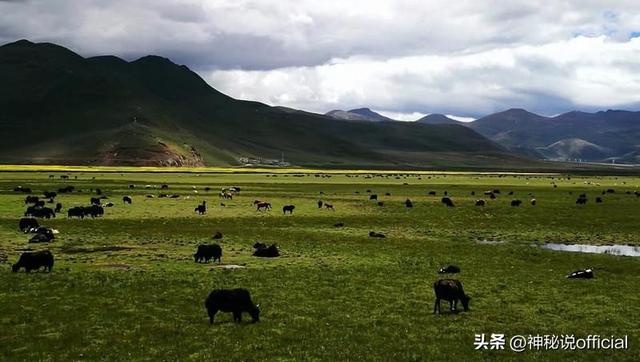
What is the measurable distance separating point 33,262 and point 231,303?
1202 centimetres

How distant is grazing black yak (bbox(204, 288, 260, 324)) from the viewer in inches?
736

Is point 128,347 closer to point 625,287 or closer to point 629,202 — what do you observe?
point 625,287

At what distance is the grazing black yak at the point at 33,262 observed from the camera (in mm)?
25734

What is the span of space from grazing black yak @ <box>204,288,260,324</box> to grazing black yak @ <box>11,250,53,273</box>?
11.1m

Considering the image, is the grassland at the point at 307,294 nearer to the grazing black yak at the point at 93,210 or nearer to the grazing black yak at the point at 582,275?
the grazing black yak at the point at 582,275

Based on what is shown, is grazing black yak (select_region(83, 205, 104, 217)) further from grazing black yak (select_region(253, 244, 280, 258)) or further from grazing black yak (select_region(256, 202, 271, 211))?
grazing black yak (select_region(253, 244, 280, 258))

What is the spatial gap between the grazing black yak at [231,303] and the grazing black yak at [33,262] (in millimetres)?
11119

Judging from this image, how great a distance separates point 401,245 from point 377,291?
14410 mm

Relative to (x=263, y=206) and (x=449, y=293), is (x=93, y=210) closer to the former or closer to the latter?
(x=263, y=206)

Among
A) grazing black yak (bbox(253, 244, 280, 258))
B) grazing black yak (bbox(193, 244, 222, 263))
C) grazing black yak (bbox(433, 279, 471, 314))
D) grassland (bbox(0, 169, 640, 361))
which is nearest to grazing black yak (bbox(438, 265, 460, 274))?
grassland (bbox(0, 169, 640, 361))

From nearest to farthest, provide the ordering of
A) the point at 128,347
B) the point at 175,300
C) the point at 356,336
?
the point at 128,347 < the point at 356,336 < the point at 175,300

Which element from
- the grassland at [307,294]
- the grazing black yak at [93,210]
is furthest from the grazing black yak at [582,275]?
the grazing black yak at [93,210]

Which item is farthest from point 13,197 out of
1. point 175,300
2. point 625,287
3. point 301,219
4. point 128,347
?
point 625,287

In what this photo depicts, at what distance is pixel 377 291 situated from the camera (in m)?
23.4
